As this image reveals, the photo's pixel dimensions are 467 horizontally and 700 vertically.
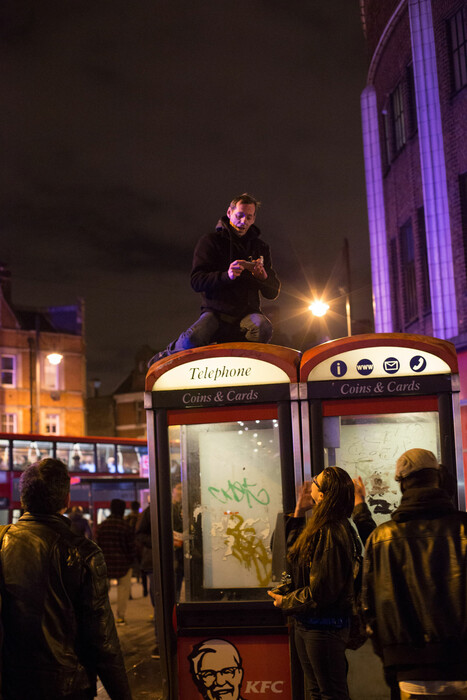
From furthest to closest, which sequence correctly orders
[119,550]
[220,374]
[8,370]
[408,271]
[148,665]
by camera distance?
1. [8,370]
2. [408,271]
3. [119,550]
4. [148,665]
5. [220,374]

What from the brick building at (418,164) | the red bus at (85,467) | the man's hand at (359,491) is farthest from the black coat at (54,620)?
the red bus at (85,467)

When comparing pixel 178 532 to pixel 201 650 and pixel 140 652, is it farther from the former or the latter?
pixel 140 652

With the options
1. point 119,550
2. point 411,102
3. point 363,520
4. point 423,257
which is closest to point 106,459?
point 119,550

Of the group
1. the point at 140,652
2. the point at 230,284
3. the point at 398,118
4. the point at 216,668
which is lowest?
the point at 140,652

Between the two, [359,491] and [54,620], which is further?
[359,491]

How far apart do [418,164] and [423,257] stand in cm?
224

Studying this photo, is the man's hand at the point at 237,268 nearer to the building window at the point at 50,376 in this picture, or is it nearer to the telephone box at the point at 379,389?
the telephone box at the point at 379,389

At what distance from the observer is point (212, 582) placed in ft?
22.0

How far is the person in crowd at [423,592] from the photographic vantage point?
3.47 metres

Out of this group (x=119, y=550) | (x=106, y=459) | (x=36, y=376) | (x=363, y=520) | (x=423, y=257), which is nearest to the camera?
(x=363, y=520)

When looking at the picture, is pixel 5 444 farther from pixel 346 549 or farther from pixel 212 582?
pixel 346 549

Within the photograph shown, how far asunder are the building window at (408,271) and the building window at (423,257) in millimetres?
979

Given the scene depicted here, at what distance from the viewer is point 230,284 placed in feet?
22.4

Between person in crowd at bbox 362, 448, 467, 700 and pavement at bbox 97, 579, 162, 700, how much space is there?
15.9 ft
